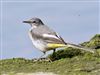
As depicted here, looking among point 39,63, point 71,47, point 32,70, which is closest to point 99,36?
point 71,47

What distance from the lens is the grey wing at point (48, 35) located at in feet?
43.3

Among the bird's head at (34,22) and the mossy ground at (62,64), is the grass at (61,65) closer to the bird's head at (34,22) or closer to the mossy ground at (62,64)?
the mossy ground at (62,64)

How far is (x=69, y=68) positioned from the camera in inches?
454

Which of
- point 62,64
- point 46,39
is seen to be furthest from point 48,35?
point 62,64

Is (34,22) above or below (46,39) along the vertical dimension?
above

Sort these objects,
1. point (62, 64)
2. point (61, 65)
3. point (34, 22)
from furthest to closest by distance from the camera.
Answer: point (34, 22), point (62, 64), point (61, 65)

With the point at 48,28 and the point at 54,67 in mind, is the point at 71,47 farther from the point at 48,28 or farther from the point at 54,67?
the point at 54,67

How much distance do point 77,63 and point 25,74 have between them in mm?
1471

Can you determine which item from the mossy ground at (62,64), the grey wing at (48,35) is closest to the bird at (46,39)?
the grey wing at (48,35)

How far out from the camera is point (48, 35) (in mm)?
13367

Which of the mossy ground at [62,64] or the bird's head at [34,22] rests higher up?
the bird's head at [34,22]

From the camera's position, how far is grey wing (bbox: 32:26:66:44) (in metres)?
13.2

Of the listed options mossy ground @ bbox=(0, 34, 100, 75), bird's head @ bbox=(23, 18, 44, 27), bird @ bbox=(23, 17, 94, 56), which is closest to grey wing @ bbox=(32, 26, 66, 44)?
bird @ bbox=(23, 17, 94, 56)

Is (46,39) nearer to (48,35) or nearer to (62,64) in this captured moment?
(48,35)
